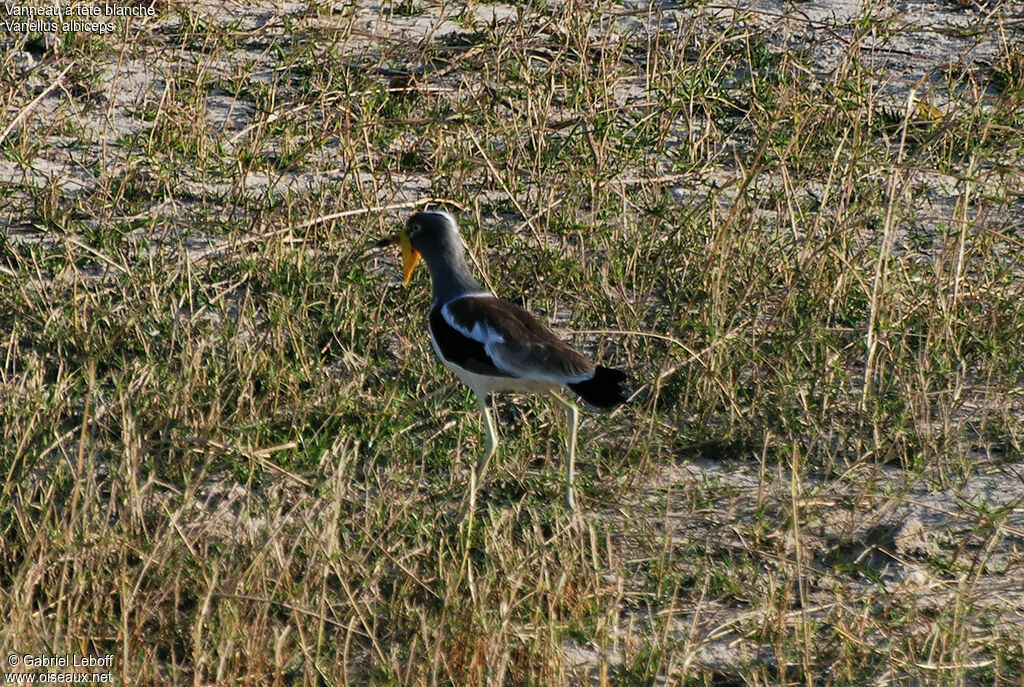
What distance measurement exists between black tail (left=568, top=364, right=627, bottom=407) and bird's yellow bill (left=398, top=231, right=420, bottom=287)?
1.20 m

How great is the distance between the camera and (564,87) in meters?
7.60

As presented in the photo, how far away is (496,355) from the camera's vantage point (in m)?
4.93

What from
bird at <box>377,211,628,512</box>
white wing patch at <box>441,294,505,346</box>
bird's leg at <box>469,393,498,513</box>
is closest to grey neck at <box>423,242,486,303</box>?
bird at <box>377,211,628,512</box>

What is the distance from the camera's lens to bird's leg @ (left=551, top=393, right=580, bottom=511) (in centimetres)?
489

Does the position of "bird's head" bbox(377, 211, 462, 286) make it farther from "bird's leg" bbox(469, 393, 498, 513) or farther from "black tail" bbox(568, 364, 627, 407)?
"black tail" bbox(568, 364, 627, 407)

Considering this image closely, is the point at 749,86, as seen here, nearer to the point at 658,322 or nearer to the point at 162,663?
the point at 658,322

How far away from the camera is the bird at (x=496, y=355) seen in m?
4.79

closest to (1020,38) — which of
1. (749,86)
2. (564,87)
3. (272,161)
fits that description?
(749,86)

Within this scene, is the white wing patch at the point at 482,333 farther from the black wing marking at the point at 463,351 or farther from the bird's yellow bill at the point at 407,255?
the bird's yellow bill at the point at 407,255

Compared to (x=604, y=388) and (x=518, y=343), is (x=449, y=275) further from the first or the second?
(x=604, y=388)

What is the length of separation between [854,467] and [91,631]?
2.47 meters

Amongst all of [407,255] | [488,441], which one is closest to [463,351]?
[488,441]

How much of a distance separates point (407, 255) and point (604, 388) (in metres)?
1.34

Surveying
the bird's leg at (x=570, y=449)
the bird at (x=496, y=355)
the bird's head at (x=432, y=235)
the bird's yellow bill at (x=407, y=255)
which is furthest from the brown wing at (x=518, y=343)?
the bird's yellow bill at (x=407, y=255)
